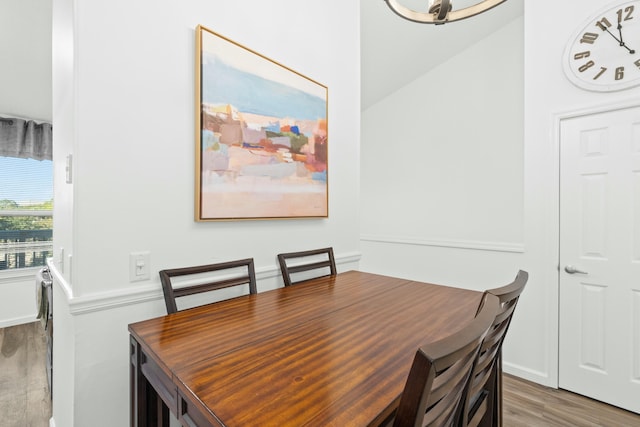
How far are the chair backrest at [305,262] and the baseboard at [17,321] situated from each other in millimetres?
3739

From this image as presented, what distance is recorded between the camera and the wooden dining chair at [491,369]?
899mm

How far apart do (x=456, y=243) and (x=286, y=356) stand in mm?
2826

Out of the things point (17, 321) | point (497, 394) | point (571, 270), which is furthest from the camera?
point (17, 321)

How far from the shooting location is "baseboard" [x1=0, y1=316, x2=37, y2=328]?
11.4 ft

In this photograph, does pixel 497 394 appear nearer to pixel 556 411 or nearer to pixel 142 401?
pixel 556 411

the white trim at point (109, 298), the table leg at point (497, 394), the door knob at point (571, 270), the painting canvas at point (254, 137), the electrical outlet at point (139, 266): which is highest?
the painting canvas at point (254, 137)

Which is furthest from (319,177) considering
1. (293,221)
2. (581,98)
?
(581,98)

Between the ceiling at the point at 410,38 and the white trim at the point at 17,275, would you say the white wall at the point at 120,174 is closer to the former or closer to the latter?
the ceiling at the point at 410,38

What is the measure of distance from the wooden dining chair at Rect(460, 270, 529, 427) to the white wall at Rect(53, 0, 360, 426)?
1.20 meters

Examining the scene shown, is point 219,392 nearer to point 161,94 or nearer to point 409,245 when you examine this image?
point 161,94

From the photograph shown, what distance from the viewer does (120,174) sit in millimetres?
1273

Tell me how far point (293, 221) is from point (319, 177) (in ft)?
1.17

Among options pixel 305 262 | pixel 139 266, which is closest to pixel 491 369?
pixel 305 262

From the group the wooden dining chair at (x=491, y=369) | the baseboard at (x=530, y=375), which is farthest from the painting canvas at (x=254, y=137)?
the baseboard at (x=530, y=375)
